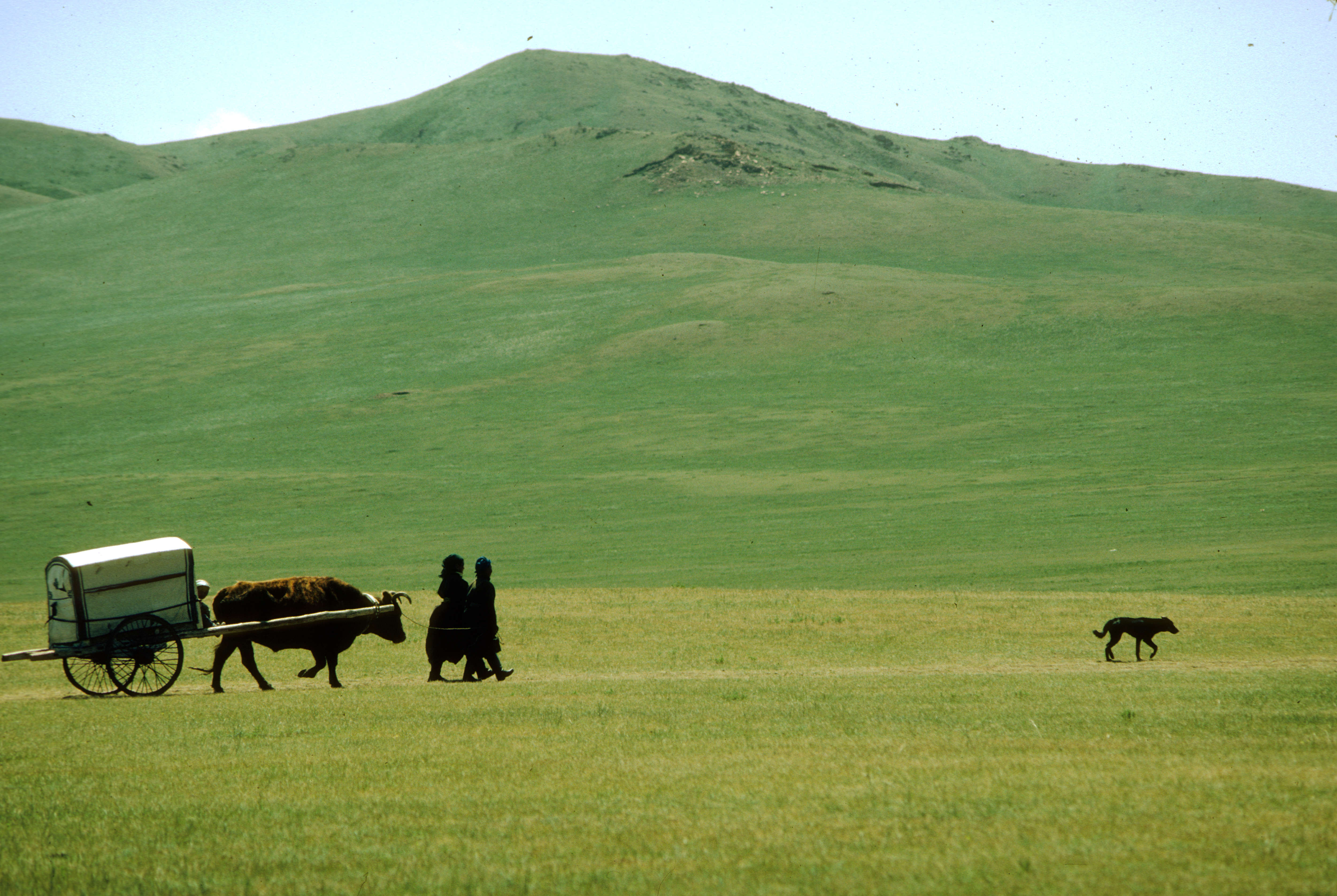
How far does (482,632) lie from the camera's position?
1677cm

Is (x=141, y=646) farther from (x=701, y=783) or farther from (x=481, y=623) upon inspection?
(x=701, y=783)

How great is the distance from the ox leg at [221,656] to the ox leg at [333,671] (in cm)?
136

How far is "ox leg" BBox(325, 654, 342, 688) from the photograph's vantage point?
54.4 ft

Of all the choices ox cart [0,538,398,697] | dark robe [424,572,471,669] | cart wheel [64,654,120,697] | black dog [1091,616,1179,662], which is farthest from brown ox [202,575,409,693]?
black dog [1091,616,1179,662]

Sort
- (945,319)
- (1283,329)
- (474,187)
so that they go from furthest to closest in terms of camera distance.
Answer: (474,187)
(945,319)
(1283,329)

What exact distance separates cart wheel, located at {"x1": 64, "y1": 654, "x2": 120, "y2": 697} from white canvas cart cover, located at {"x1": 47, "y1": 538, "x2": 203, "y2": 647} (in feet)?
1.27

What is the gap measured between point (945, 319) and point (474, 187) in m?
76.3

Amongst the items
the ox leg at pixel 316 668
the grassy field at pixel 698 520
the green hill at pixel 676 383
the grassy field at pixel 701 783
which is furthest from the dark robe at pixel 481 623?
the green hill at pixel 676 383

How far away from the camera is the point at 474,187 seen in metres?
134

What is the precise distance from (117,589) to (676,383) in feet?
170

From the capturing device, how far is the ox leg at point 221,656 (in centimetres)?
1650

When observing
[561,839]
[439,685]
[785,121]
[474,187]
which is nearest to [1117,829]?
[561,839]

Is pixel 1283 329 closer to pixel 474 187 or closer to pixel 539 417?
pixel 539 417

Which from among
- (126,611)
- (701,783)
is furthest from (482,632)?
(701,783)
